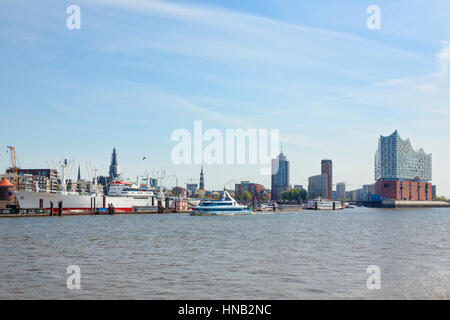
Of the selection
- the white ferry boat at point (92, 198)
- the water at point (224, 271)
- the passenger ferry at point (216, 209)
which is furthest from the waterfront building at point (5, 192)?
the water at point (224, 271)

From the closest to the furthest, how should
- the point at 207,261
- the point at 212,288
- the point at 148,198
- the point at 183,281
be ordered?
the point at 212,288, the point at 183,281, the point at 207,261, the point at 148,198

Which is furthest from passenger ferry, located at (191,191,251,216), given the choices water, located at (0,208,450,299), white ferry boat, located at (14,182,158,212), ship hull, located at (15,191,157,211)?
water, located at (0,208,450,299)

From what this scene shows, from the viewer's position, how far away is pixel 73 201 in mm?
141875

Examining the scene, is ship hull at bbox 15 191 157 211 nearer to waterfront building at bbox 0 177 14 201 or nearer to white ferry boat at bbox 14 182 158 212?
white ferry boat at bbox 14 182 158 212

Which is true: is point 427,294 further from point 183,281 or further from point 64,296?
point 64,296

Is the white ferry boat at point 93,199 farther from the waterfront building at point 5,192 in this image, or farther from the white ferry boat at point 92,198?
the waterfront building at point 5,192

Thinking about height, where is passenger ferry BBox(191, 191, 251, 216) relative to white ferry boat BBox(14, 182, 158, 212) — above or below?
below

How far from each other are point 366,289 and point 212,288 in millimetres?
8802

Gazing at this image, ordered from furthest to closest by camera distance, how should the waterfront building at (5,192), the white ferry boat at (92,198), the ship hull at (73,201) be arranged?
1. the waterfront building at (5,192)
2. the white ferry boat at (92,198)
3. the ship hull at (73,201)

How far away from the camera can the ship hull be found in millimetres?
133000

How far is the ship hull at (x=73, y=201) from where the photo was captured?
436 feet

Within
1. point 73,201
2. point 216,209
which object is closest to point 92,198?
point 73,201
